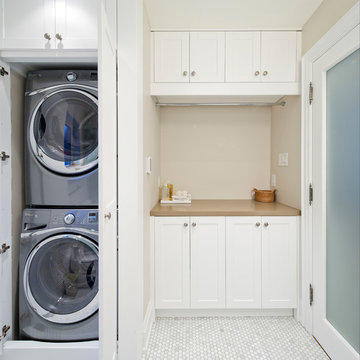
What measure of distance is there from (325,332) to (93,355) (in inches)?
61.9

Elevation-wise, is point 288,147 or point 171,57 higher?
point 171,57

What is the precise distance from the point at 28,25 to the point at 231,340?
2.50m

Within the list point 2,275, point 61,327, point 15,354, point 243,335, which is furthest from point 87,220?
point 243,335

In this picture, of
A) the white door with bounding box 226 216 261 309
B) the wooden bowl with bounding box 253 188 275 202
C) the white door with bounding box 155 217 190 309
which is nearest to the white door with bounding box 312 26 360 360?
the white door with bounding box 226 216 261 309

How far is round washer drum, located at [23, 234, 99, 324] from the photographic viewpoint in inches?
61.9

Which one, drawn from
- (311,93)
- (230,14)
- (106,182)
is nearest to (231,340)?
(106,182)

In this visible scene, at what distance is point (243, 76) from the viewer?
2035mm

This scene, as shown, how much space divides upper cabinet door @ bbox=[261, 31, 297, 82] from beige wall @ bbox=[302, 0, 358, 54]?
102mm

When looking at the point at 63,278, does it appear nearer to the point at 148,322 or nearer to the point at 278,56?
the point at 148,322

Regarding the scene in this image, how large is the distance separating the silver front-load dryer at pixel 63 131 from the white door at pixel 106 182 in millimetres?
242

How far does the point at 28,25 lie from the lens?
1.44 meters

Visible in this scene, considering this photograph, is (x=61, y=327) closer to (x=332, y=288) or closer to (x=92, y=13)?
(x=332, y=288)

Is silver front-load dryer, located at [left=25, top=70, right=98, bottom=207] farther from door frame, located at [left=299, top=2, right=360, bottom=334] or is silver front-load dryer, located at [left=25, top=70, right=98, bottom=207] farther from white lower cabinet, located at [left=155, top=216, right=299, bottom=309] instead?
door frame, located at [left=299, top=2, right=360, bottom=334]

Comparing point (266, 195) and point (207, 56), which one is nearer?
point (207, 56)
